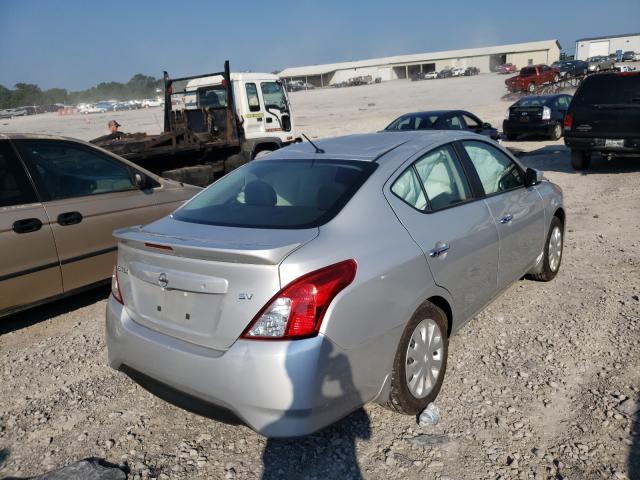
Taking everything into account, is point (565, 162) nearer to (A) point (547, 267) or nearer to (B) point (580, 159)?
(B) point (580, 159)

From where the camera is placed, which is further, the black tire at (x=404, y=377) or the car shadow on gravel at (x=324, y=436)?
the black tire at (x=404, y=377)

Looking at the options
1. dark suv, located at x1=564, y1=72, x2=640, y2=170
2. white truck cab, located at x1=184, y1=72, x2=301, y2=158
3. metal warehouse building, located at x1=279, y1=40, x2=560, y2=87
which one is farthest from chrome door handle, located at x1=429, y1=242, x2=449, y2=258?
metal warehouse building, located at x1=279, y1=40, x2=560, y2=87

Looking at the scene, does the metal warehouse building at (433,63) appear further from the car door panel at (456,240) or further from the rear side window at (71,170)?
the car door panel at (456,240)

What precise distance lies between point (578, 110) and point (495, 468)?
9.39 meters

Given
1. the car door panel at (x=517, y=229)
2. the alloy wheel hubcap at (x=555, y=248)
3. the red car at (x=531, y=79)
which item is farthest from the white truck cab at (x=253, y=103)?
the red car at (x=531, y=79)

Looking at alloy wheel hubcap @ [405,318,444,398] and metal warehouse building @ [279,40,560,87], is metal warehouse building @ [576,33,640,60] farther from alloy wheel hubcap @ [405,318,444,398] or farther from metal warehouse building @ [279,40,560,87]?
alloy wheel hubcap @ [405,318,444,398]

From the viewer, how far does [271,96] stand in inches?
465

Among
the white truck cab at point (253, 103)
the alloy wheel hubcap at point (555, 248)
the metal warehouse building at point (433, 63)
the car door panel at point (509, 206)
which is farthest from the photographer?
the metal warehouse building at point (433, 63)

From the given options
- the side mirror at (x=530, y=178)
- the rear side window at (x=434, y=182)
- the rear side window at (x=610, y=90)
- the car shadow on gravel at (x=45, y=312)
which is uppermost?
the rear side window at (x=610, y=90)

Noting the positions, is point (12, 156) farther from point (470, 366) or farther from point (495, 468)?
point (495, 468)

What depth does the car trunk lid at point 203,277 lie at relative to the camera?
7.79ft

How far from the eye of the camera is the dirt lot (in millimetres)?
2682

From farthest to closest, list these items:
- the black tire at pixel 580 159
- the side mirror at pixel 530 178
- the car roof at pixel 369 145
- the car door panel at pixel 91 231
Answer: the black tire at pixel 580 159 → the car door panel at pixel 91 231 → the side mirror at pixel 530 178 → the car roof at pixel 369 145

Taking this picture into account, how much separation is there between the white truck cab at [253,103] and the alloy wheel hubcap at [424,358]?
814cm
